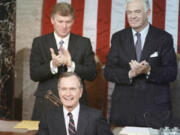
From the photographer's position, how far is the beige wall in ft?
13.6

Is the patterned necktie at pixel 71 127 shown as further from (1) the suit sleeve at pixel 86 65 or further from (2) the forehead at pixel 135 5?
(2) the forehead at pixel 135 5

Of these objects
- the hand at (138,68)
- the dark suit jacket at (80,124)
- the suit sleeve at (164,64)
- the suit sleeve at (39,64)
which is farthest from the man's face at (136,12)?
the dark suit jacket at (80,124)

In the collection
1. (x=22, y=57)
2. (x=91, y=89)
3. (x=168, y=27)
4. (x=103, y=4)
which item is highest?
(x=103, y=4)

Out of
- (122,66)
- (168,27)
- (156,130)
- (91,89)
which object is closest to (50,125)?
(156,130)

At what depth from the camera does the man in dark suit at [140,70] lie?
8.93 ft

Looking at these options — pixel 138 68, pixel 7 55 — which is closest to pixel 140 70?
pixel 138 68

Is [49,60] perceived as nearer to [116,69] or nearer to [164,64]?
[116,69]

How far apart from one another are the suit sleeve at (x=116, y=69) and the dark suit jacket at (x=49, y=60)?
0.43 ft

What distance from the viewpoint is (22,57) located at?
420 cm

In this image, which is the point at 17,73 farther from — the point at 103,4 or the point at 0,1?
the point at 103,4

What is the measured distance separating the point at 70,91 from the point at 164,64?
0.91 metres

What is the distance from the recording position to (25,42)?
4.18 m

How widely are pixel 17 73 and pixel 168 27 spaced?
180 cm

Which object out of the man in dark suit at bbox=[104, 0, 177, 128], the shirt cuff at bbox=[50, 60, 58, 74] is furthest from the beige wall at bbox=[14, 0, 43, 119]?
the man in dark suit at bbox=[104, 0, 177, 128]
